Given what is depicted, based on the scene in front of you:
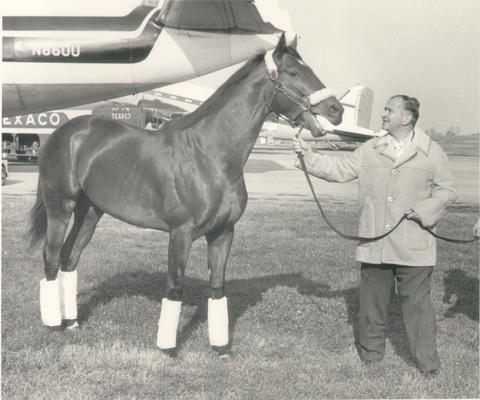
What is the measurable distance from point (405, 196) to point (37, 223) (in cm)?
350

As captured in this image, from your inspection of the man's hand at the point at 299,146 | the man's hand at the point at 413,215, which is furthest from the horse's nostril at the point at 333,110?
the man's hand at the point at 413,215

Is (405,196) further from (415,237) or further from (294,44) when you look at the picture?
(294,44)

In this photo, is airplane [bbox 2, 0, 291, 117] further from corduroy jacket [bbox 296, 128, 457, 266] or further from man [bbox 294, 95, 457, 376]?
corduroy jacket [bbox 296, 128, 457, 266]

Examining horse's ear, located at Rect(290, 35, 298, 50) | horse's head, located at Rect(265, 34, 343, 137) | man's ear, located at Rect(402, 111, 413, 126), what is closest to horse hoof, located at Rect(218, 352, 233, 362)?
horse's head, located at Rect(265, 34, 343, 137)

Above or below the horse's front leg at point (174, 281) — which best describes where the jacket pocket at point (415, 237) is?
above

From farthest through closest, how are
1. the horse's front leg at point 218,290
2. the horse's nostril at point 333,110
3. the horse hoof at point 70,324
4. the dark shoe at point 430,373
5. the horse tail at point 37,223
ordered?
the horse tail at point 37,223 < the horse hoof at point 70,324 < the horse's front leg at point 218,290 < the dark shoe at point 430,373 < the horse's nostril at point 333,110

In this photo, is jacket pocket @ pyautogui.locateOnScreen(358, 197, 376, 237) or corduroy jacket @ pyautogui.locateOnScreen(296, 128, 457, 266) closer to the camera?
corduroy jacket @ pyautogui.locateOnScreen(296, 128, 457, 266)

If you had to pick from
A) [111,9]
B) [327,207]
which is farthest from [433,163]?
[327,207]

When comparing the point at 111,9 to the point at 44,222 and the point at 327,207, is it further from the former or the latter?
the point at 327,207

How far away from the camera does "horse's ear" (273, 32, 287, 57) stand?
3623 millimetres

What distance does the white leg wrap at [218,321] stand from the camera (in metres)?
4.15

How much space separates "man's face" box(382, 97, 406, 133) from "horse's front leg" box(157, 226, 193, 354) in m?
1.64

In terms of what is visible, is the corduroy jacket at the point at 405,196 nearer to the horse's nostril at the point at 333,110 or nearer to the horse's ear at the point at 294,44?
the horse's nostril at the point at 333,110

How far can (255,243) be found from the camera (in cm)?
888
